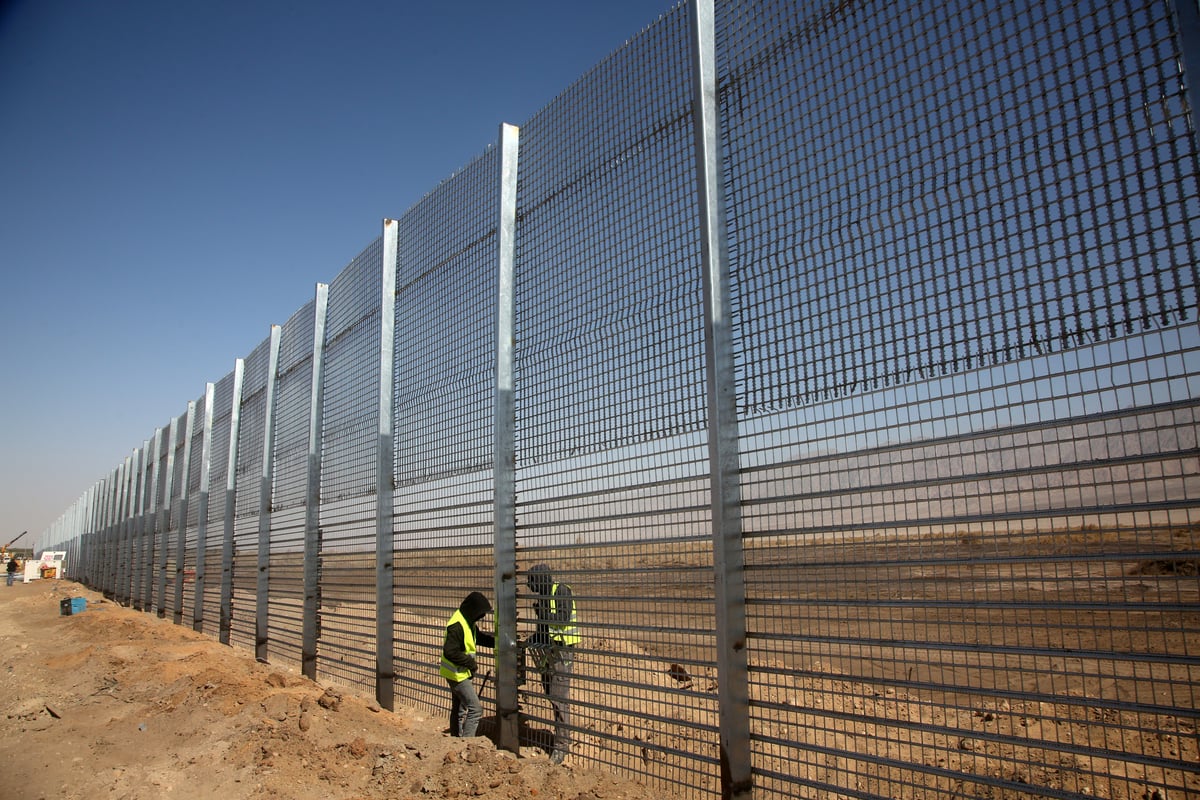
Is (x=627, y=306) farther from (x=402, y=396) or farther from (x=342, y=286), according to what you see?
(x=342, y=286)

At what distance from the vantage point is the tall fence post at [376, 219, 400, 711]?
22.7 feet

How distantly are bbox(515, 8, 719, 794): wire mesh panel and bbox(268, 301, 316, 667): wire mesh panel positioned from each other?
518 cm

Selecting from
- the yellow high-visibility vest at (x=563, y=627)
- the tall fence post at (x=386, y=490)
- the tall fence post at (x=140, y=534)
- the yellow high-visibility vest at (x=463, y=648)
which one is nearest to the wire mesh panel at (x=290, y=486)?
the tall fence post at (x=386, y=490)

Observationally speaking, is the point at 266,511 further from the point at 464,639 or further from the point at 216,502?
the point at 464,639

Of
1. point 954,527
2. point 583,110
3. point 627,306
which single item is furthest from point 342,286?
point 954,527

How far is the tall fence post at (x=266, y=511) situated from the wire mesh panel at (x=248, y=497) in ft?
1.13

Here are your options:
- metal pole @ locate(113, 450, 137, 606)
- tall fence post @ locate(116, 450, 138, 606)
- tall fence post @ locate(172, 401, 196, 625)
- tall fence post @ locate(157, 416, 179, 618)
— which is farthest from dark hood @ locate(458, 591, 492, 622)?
metal pole @ locate(113, 450, 137, 606)

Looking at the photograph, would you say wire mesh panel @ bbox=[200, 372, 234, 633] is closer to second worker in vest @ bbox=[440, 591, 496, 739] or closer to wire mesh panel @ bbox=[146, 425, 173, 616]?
Answer: wire mesh panel @ bbox=[146, 425, 173, 616]

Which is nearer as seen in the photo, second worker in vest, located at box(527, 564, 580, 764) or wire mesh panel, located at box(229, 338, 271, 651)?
second worker in vest, located at box(527, 564, 580, 764)

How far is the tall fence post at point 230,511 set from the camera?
502 inches

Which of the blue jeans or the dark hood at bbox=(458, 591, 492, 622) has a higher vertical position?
the dark hood at bbox=(458, 591, 492, 622)

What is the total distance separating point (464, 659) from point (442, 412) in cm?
190

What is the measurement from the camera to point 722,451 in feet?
11.3

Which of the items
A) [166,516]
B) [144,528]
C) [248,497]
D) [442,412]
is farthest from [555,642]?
[144,528]
